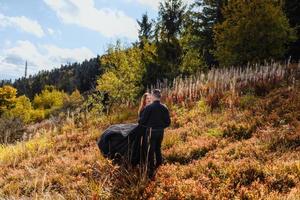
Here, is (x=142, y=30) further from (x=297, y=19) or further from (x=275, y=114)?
(x=275, y=114)

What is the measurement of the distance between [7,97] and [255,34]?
53.4m

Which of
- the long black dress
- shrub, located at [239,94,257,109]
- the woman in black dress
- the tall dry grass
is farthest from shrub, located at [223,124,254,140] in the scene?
the tall dry grass

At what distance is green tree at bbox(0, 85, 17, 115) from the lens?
230ft

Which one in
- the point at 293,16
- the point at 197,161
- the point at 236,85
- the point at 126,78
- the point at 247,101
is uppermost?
the point at 293,16

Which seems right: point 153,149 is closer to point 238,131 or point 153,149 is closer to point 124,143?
point 124,143

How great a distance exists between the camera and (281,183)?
9078mm

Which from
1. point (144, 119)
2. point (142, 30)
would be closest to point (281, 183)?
point (144, 119)

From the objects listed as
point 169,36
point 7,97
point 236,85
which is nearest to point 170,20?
point 169,36

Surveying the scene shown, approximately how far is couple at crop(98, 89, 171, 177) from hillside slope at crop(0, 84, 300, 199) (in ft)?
1.35

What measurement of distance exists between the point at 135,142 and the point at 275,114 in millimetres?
5213

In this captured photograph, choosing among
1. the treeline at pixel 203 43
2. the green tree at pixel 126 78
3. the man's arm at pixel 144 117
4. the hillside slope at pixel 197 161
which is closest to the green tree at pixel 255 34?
the treeline at pixel 203 43

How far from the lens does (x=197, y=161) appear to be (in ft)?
37.4

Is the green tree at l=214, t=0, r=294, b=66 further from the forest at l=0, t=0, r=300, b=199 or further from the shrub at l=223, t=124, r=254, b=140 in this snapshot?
the shrub at l=223, t=124, r=254, b=140

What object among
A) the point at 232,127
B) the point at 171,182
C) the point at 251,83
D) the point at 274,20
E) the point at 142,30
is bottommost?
the point at 171,182
